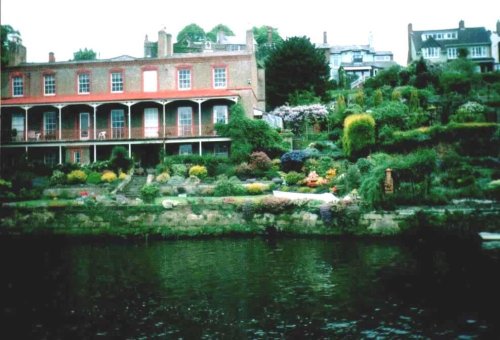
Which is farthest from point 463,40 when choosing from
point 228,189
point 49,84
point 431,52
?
point 228,189

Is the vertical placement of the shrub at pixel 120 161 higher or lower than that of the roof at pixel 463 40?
lower

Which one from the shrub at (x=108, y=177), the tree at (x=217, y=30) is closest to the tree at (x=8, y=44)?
the shrub at (x=108, y=177)

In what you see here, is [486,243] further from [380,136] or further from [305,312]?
[380,136]

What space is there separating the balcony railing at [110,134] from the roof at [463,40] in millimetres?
43811

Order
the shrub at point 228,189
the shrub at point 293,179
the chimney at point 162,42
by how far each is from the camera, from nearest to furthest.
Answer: the shrub at point 228,189 → the shrub at point 293,179 → the chimney at point 162,42

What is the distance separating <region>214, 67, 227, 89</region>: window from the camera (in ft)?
131

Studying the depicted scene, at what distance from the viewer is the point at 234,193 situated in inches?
1070

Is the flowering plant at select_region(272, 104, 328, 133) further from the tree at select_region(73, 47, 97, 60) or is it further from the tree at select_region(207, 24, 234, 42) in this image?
the tree at select_region(207, 24, 234, 42)

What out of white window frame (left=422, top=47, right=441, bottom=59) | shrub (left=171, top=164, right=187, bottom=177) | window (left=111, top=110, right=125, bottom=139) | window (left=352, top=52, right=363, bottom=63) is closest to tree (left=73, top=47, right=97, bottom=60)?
window (left=352, top=52, right=363, bottom=63)

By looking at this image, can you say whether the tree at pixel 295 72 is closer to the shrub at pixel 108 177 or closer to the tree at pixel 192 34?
the shrub at pixel 108 177

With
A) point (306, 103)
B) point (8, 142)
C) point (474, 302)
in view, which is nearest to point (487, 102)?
point (306, 103)

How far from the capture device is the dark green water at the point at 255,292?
33.9ft

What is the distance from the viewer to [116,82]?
40.5 metres

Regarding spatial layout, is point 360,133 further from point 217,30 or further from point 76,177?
point 217,30
